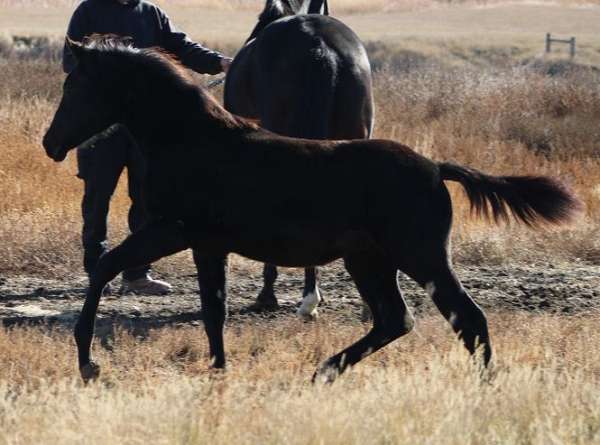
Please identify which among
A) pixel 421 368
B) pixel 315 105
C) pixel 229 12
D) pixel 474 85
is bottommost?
pixel 229 12

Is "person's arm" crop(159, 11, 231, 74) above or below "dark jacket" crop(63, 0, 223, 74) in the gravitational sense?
below

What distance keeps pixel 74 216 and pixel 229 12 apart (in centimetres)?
5722

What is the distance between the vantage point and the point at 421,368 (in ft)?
20.7

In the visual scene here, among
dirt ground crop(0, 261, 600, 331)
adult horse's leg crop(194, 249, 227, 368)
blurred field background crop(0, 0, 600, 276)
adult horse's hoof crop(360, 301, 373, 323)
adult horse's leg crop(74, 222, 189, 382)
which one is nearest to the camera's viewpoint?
adult horse's leg crop(74, 222, 189, 382)

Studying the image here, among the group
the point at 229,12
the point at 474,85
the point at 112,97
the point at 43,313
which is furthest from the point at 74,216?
the point at 229,12

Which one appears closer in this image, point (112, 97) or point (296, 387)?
point (296, 387)

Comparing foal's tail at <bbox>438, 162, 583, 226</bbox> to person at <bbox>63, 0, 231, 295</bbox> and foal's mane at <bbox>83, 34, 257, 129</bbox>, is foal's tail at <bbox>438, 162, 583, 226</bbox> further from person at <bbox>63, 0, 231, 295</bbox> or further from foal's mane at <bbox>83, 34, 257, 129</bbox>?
person at <bbox>63, 0, 231, 295</bbox>

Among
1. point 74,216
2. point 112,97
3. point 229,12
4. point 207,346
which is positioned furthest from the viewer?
point 229,12

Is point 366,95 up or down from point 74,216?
up

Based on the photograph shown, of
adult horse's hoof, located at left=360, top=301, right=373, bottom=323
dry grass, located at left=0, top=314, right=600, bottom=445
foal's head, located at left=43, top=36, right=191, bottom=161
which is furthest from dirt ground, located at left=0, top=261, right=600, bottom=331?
foal's head, located at left=43, top=36, right=191, bottom=161

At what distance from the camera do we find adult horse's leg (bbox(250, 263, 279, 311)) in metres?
8.84

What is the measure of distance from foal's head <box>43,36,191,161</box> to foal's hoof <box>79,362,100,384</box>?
1.16 metres

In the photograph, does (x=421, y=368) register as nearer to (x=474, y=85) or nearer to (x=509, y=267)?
(x=509, y=267)

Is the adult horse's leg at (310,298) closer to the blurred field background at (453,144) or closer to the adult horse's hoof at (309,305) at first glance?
the adult horse's hoof at (309,305)
